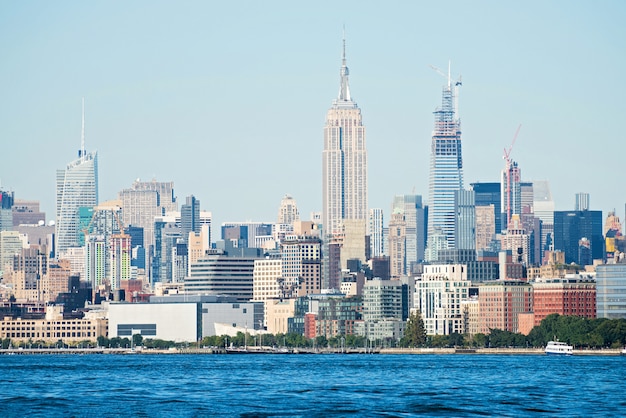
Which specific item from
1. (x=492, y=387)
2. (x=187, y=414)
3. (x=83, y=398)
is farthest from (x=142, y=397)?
(x=492, y=387)

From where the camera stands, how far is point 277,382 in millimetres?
137500

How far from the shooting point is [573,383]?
440 ft

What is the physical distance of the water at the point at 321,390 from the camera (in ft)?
355

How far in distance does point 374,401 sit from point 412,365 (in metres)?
62.9

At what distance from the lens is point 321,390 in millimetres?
125375

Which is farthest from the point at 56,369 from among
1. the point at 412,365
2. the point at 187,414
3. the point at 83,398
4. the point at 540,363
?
the point at 187,414

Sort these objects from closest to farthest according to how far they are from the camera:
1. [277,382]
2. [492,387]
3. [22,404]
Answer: [22,404] → [492,387] → [277,382]

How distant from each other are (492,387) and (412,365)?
1895 inches

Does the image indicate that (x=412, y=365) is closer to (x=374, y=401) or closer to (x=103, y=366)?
(x=103, y=366)

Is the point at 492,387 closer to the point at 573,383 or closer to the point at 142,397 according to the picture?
the point at 573,383

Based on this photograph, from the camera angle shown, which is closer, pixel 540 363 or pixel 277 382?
pixel 277 382

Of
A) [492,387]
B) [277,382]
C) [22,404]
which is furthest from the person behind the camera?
[277,382]

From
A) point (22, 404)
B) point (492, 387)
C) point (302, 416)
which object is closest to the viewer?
point (302, 416)

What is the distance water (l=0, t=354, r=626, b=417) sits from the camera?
108 m
